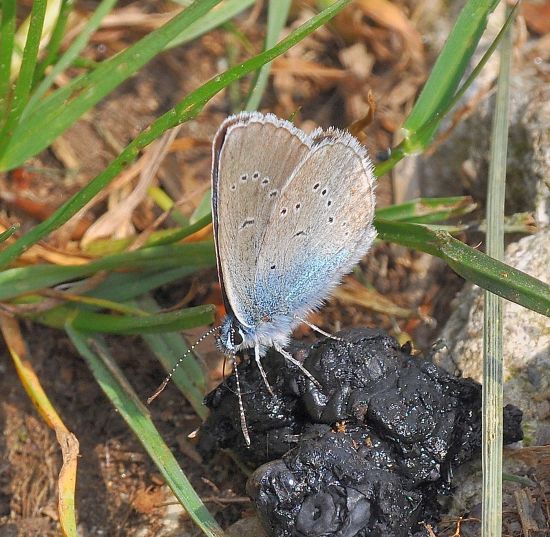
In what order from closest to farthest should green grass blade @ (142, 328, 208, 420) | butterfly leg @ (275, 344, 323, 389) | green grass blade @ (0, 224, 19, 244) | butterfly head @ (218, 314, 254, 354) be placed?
butterfly leg @ (275, 344, 323, 389), green grass blade @ (0, 224, 19, 244), butterfly head @ (218, 314, 254, 354), green grass blade @ (142, 328, 208, 420)

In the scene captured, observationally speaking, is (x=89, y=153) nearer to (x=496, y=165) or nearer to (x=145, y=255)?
(x=145, y=255)

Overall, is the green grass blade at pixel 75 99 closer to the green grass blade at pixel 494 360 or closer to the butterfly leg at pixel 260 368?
the butterfly leg at pixel 260 368

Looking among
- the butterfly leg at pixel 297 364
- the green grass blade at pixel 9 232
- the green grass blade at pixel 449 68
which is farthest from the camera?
the green grass blade at pixel 449 68

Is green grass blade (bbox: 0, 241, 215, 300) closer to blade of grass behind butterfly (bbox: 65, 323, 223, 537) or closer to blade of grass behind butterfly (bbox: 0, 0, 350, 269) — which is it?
blade of grass behind butterfly (bbox: 65, 323, 223, 537)

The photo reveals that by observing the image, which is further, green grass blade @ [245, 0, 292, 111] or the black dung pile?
green grass blade @ [245, 0, 292, 111]

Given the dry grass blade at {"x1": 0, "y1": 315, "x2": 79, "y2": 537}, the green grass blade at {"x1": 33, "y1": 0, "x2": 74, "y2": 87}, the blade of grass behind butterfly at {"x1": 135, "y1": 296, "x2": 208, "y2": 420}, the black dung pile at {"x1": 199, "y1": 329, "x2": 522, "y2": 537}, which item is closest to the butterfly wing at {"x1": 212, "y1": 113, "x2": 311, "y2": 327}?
the black dung pile at {"x1": 199, "y1": 329, "x2": 522, "y2": 537}

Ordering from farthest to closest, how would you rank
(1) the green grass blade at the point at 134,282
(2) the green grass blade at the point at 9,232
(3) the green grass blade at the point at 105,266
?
(1) the green grass blade at the point at 134,282
(3) the green grass blade at the point at 105,266
(2) the green grass blade at the point at 9,232

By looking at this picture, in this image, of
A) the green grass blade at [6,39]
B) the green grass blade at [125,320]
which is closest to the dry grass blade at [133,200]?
the green grass blade at [125,320]

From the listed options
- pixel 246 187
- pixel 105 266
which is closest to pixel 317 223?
pixel 246 187
